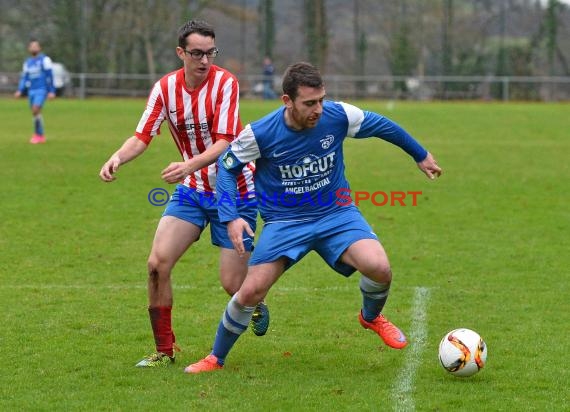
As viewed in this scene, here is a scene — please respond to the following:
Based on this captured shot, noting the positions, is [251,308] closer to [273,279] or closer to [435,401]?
[273,279]

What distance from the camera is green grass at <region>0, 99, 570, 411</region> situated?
18.8 feet

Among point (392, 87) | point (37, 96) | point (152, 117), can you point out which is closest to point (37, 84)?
point (37, 96)

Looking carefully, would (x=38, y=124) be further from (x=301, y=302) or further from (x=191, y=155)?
(x=191, y=155)

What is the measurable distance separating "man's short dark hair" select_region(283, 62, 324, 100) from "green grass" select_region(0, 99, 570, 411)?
1713 mm

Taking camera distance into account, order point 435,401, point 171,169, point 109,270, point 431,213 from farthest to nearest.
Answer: point 431,213
point 109,270
point 171,169
point 435,401

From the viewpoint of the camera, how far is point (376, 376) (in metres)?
6.05

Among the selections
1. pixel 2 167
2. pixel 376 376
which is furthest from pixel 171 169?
pixel 2 167

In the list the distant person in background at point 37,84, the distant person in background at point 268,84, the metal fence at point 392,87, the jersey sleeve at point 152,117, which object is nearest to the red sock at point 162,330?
the jersey sleeve at point 152,117

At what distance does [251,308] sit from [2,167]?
40.3 feet

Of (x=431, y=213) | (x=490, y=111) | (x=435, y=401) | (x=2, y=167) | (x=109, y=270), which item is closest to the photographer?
(x=435, y=401)

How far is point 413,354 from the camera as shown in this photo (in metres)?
6.57

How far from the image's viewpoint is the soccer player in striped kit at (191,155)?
6.36 metres

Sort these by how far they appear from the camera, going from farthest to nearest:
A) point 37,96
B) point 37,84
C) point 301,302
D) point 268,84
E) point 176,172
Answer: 1. point 268,84
2. point 37,84
3. point 37,96
4. point 301,302
5. point 176,172

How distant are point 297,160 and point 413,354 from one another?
154cm
